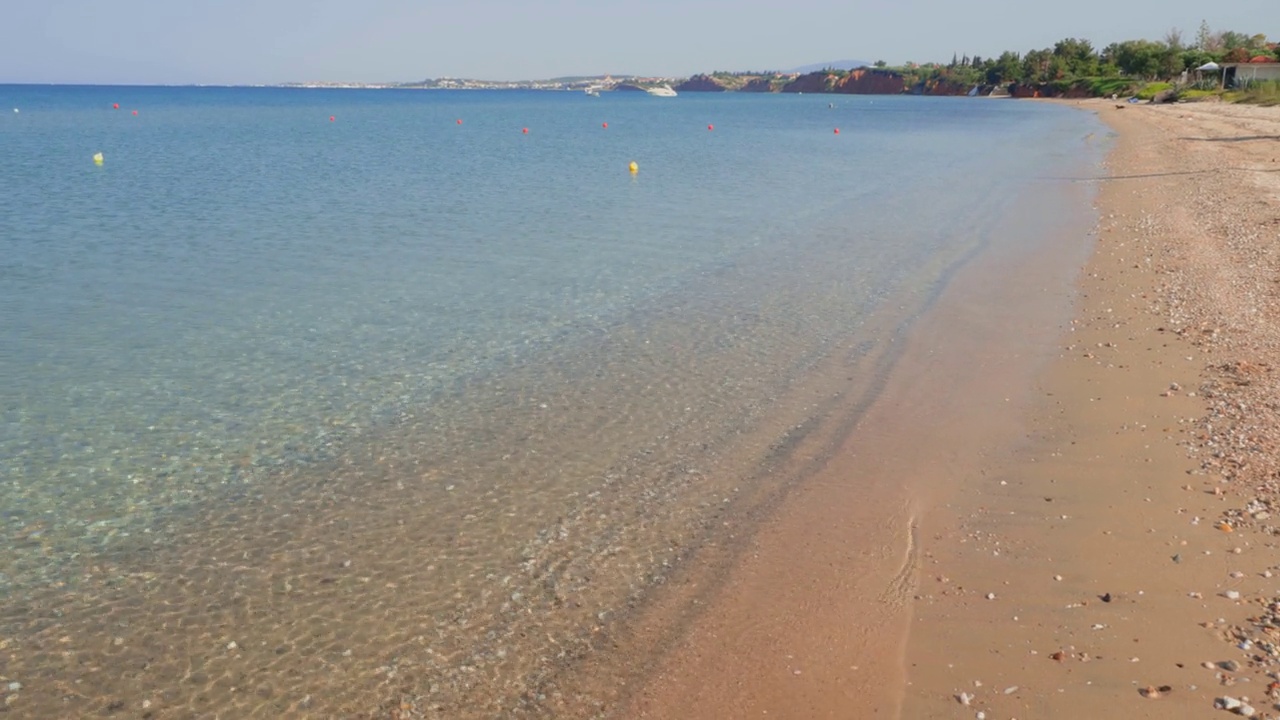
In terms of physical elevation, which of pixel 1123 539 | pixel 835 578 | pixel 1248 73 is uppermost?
pixel 1248 73

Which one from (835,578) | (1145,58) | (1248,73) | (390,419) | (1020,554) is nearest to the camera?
(835,578)

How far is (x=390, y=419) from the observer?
9641 millimetres

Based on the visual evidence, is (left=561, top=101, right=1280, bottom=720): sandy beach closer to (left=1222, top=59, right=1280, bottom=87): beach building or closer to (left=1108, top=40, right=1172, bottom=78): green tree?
(left=1222, top=59, right=1280, bottom=87): beach building

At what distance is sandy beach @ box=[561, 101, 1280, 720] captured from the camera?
5199 millimetres

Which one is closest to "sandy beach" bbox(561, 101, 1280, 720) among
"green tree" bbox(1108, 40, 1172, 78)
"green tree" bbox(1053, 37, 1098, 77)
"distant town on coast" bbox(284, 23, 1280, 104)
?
"distant town on coast" bbox(284, 23, 1280, 104)

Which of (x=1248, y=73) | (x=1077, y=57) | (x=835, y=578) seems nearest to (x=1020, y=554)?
(x=835, y=578)

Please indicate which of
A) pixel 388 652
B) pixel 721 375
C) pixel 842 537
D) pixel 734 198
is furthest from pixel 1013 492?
pixel 734 198

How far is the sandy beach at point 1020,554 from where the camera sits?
17.1ft

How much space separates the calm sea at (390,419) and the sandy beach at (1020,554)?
75 centimetres

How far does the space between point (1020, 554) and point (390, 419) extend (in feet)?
20.5

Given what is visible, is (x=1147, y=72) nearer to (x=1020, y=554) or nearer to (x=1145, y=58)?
(x=1145, y=58)

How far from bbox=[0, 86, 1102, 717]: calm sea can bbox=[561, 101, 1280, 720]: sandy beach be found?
2.45 ft

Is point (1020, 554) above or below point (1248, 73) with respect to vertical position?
below

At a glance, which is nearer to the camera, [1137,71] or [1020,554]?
[1020,554]
